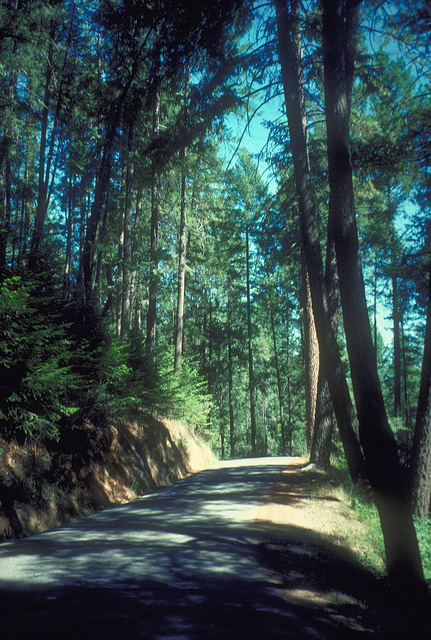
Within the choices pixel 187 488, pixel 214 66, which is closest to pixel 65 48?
pixel 214 66

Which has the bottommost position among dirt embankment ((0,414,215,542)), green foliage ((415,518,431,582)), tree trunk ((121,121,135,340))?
green foliage ((415,518,431,582))

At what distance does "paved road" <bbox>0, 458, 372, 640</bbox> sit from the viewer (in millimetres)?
2758

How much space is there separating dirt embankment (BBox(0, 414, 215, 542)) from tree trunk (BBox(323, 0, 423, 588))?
16.5 ft

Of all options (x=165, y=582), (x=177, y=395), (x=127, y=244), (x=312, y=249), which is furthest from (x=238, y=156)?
(x=177, y=395)

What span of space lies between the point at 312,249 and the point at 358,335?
2049mm

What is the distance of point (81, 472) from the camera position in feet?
24.1

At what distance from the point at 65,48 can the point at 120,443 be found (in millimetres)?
12284

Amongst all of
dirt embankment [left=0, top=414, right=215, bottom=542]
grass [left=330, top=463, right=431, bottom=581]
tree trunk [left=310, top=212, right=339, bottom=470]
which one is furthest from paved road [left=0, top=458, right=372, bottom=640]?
tree trunk [left=310, top=212, right=339, bottom=470]

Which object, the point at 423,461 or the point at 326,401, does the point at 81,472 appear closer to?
the point at 326,401

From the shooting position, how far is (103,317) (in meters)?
9.59

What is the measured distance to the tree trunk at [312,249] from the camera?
6309 millimetres

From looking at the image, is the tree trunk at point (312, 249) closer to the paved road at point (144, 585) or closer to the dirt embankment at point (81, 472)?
the paved road at point (144, 585)

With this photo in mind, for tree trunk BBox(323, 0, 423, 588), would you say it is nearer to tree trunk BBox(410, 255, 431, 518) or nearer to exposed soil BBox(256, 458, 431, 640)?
exposed soil BBox(256, 458, 431, 640)

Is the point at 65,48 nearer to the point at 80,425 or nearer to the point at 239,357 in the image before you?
the point at 80,425
